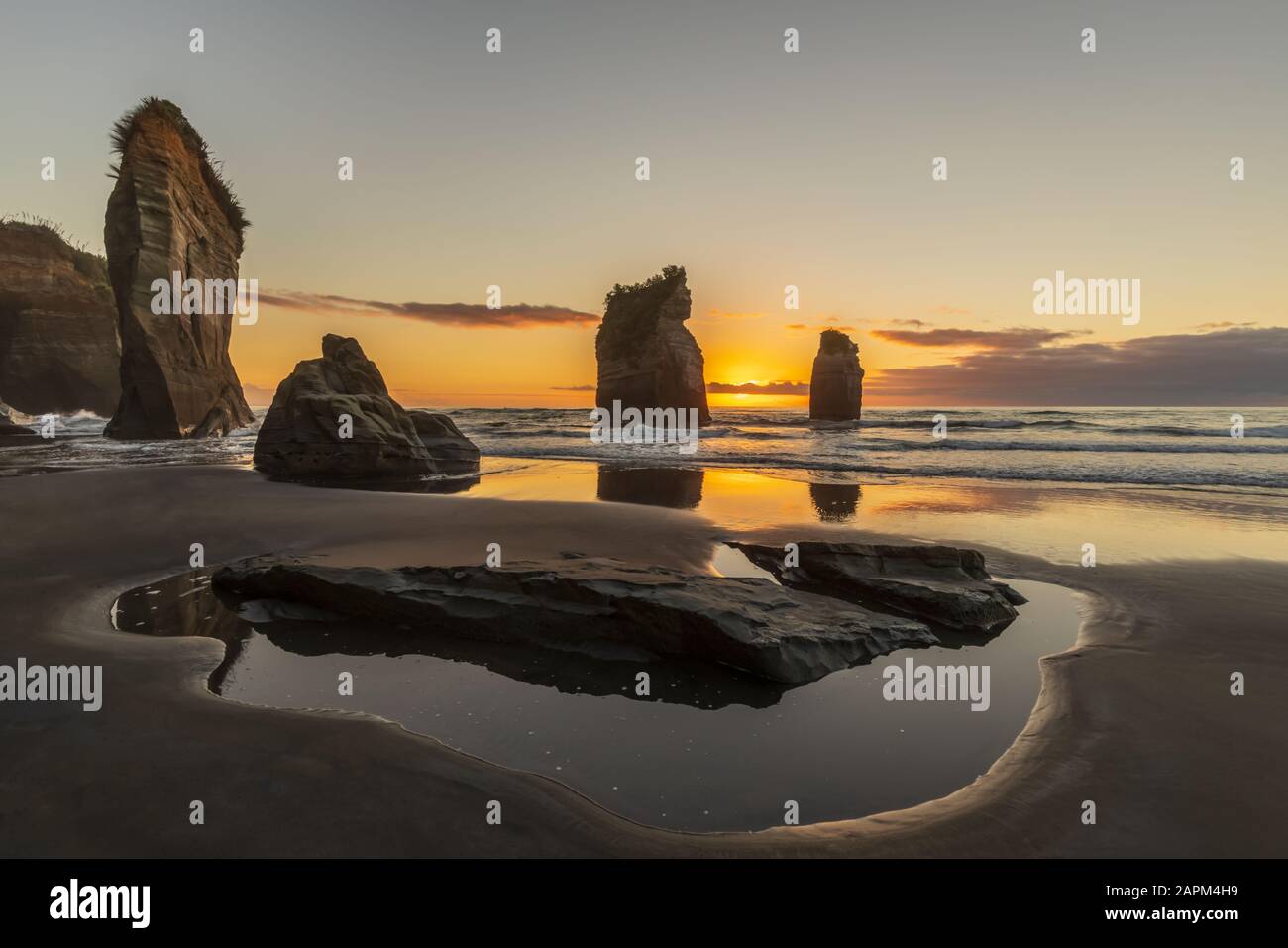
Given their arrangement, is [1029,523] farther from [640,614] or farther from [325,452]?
[325,452]

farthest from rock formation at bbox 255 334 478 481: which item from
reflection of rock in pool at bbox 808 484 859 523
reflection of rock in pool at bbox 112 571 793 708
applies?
reflection of rock in pool at bbox 808 484 859 523

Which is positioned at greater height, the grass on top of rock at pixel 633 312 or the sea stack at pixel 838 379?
the grass on top of rock at pixel 633 312

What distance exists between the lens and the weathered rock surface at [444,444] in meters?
17.8

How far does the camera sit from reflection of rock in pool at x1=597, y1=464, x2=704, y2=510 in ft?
42.9

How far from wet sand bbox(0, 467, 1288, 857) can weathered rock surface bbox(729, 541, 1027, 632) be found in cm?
79

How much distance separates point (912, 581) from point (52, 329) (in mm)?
58765

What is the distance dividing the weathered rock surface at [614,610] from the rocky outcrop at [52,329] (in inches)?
2085

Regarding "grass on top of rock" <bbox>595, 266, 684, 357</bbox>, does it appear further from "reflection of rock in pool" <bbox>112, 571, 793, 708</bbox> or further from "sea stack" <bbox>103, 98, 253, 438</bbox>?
"reflection of rock in pool" <bbox>112, 571, 793, 708</bbox>

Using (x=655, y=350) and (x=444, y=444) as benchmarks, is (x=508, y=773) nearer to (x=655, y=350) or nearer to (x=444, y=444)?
(x=444, y=444)

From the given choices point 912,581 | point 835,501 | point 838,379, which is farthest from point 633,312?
point 912,581

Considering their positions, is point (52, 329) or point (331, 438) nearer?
point (331, 438)

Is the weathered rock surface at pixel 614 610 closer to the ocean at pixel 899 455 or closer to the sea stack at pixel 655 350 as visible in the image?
the ocean at pixel 899 455

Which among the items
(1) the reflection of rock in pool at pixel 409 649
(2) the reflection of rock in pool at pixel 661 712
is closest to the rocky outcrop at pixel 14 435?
(1) the reflection of rock in pool at pixel 409 649

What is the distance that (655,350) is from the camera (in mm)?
54625
